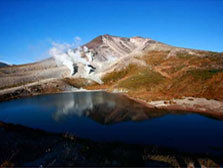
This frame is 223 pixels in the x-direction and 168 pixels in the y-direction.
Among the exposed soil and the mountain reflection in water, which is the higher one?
the mountain reflection in water

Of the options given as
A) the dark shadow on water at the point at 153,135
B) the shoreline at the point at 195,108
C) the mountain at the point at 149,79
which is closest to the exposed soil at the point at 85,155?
the dark shadow on water at the point at 153,135

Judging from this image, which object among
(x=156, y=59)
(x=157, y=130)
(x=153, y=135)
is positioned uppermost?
(x=156, y=59)

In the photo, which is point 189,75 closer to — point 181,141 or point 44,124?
point 181,141

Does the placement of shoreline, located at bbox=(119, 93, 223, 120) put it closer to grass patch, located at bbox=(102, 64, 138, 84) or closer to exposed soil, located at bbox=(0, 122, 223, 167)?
exposed soil, located at bbox=(0, 122, 223, 167)

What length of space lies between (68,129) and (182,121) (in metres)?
17.5

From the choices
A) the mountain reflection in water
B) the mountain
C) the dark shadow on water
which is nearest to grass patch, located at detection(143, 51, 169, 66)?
the mountain

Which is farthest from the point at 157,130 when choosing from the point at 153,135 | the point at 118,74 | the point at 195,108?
the point at 118,74

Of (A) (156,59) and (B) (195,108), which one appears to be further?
(A) (156,59)

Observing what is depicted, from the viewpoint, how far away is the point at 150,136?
17.6 m

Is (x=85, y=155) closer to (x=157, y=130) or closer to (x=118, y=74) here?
(x=157, y=130)

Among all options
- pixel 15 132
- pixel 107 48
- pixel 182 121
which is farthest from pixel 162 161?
pixel 107 48

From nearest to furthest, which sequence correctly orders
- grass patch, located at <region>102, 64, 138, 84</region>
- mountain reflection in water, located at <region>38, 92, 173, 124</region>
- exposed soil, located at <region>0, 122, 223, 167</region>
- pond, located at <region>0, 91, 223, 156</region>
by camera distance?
1. exposed soil, located at <region>0, 122, 223, 167</region>
2. pond, located at <region>0, 91, 223, 156</region>
3. mountain reflection in water, located at <region>38, 92, 173, 124</region>
4. grass patch, located at <region>102, 64, 138, 84</region>

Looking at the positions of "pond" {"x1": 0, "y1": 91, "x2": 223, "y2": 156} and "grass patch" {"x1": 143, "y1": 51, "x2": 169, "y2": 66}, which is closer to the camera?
"pond" {"x1": 0, "y1": 91, "x2": 223, "y2": 156}

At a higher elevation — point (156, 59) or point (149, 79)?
point (156, 59)
